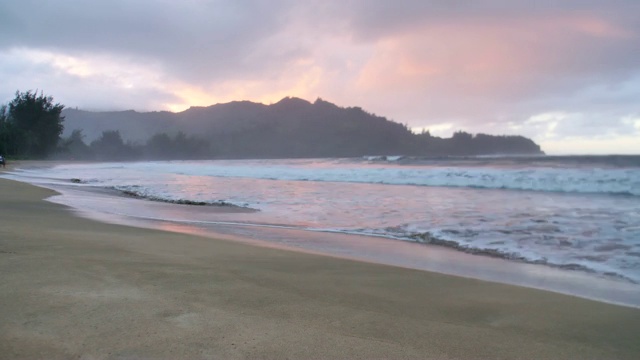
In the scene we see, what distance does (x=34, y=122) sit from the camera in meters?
62.2

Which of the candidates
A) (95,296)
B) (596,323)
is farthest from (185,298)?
(596,323)

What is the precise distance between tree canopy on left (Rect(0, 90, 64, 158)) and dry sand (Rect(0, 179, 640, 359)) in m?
63.9

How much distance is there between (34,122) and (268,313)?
7285 centimetres

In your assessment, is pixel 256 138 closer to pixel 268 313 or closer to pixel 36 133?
pixel 36 133

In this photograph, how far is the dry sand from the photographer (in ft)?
7.43

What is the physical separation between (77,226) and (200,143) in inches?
4223

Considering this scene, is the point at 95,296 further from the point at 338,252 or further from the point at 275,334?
the point at 338,252

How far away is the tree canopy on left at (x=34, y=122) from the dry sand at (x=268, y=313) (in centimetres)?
6386

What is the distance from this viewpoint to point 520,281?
170 inches

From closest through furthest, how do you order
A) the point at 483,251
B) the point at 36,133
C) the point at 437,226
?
1. the point at 483,251
2. the point at 437,226
3. the point at 36,133

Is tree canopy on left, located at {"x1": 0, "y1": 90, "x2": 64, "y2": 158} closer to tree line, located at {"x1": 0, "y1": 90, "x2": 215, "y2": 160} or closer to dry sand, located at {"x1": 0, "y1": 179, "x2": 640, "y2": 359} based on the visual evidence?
tree line, located at {"x1": 0, "y1": 90, "x2": 215, "y2": 160}

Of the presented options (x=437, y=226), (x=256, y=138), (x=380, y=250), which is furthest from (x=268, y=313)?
(x=256, y=138)

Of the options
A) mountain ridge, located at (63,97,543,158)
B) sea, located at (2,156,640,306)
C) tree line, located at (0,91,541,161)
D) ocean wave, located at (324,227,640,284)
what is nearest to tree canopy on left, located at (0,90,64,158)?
tree line, located at (0,91,541,161)

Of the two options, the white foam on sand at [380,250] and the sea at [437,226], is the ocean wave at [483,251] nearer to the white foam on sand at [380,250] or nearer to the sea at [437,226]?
the sea at [437,226]
